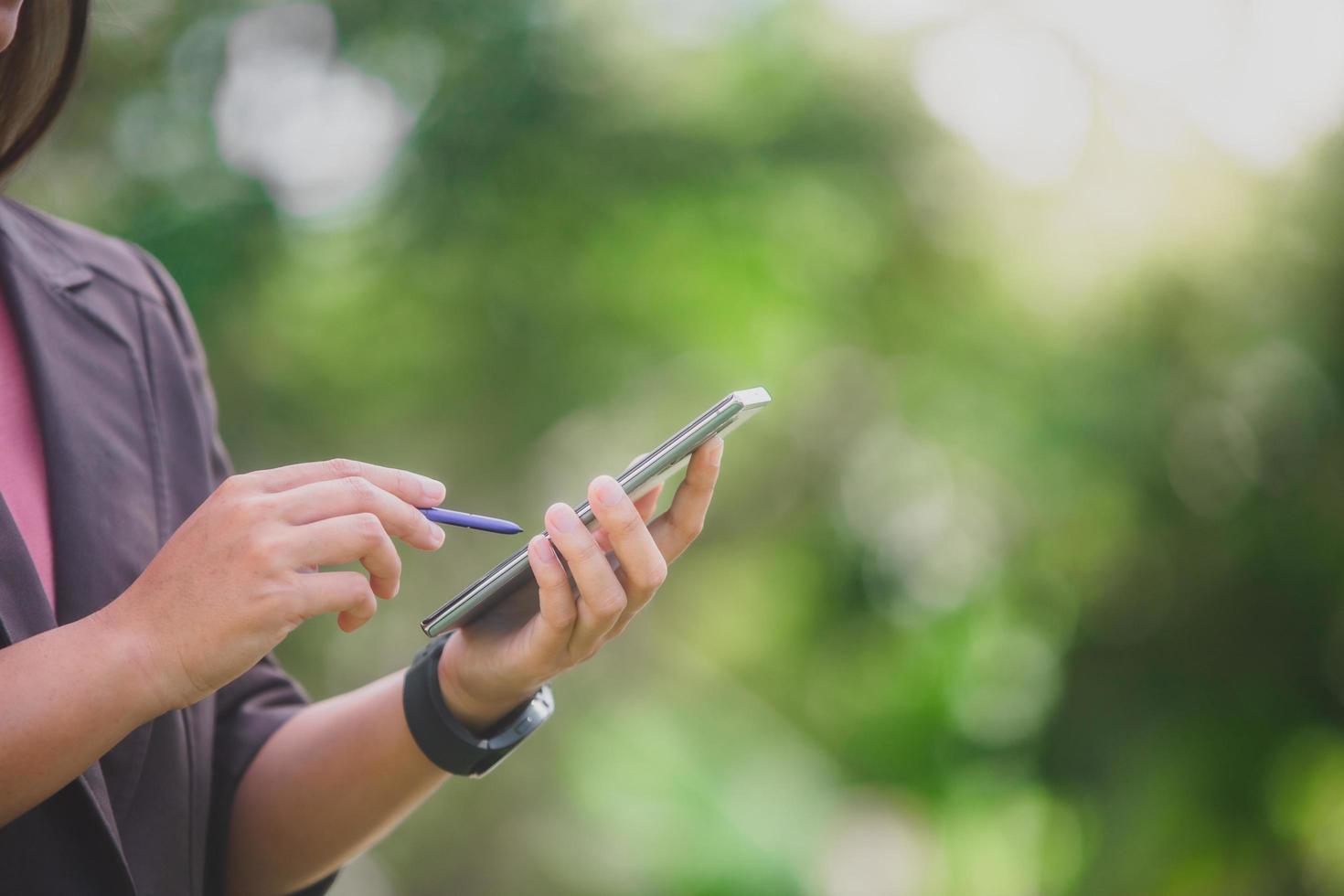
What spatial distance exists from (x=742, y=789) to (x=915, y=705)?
650 millimetres

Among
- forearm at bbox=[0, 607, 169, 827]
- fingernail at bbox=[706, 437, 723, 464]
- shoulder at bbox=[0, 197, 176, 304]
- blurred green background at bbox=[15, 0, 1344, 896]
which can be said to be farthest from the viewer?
blurred green background at bbox=[15, 0, 1344, 896]

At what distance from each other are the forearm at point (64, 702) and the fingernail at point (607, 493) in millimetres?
415

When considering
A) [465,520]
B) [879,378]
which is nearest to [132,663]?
[465,520]

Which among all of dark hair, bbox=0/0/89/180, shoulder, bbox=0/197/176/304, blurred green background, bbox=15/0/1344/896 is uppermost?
dark hair, bbox=0/0/89/180

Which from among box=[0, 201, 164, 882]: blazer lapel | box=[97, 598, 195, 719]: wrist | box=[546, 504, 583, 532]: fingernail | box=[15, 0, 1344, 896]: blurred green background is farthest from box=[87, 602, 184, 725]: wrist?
box=[15, 0, 1344, 896]: blurred green background

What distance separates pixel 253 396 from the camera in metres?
3.33

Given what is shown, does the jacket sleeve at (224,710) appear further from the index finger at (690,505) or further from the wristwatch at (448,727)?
the index finger at (690,505)

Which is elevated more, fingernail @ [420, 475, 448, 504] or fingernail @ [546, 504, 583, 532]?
fingernail @ [420, 475, 448, 504]

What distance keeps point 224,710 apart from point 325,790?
18cm

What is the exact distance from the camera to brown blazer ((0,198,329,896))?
96 cm

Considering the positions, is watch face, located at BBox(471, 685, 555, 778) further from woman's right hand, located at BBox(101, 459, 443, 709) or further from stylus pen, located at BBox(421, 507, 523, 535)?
woman's right hand, located at BBox(101, 459, 443, 709)

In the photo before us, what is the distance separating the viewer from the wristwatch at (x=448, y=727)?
1.23 metres

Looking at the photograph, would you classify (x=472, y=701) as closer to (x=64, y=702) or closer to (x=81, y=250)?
(x=64, y=702)

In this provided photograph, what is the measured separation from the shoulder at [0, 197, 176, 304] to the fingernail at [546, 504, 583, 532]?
65cm
